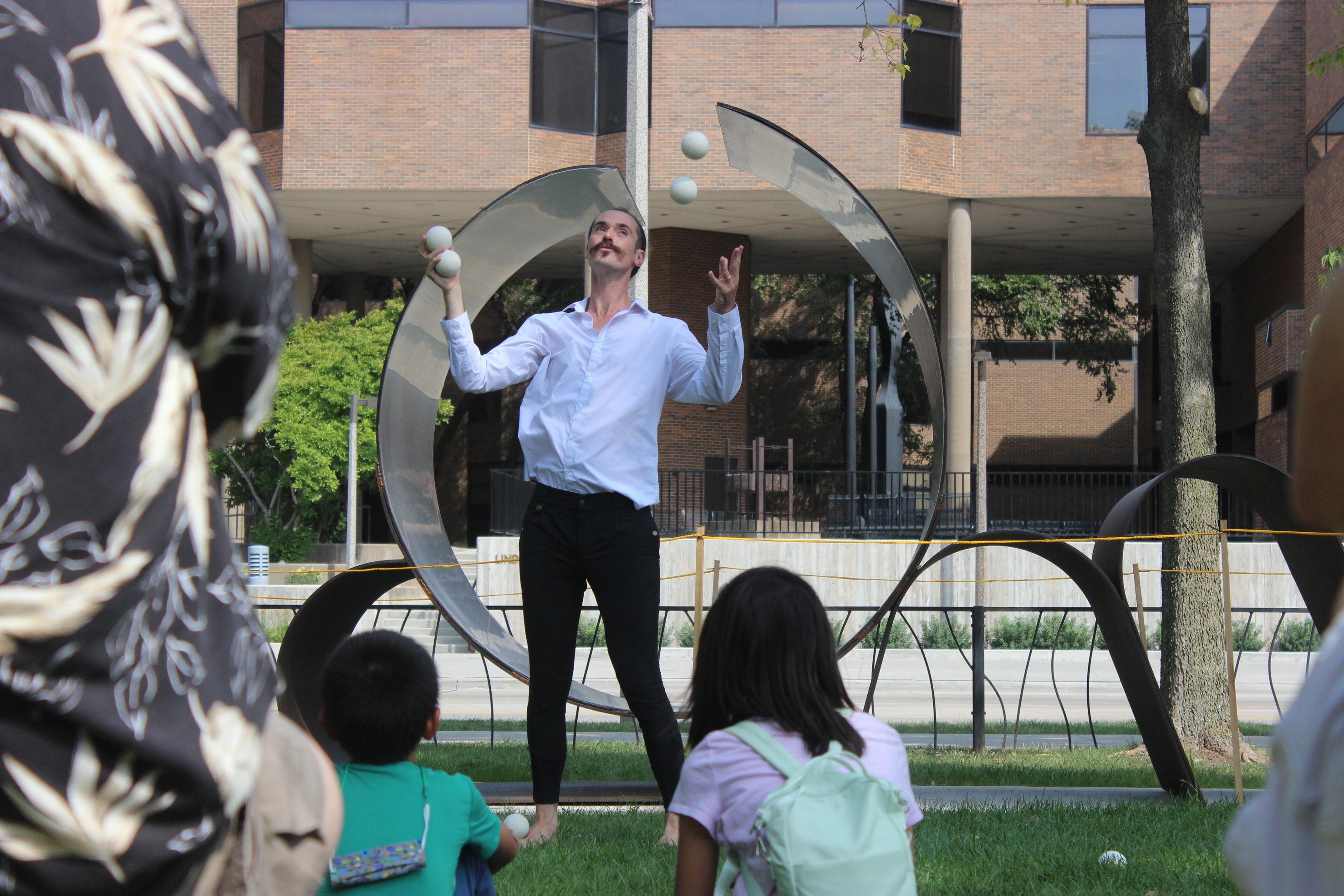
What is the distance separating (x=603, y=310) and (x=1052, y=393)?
38571 mm

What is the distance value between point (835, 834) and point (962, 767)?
573cm

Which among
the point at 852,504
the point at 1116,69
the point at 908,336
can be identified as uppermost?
the point at 1116,69

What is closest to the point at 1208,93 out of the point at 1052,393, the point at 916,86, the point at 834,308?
the point at 916,86

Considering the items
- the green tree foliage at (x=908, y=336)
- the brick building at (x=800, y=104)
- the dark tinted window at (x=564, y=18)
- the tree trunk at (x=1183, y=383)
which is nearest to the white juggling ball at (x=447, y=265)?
the tree trunk at (x=1183, y=383)

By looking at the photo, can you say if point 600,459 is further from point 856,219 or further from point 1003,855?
point 856,219

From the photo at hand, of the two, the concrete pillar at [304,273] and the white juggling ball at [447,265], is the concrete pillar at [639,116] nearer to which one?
the white juggling ball at [447,265]

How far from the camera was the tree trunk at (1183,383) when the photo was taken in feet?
26.3

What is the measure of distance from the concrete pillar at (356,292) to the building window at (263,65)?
762 cm

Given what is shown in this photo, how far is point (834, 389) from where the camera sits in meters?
38.9

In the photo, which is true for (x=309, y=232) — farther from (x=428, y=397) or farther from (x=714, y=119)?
(x=428, y=397)

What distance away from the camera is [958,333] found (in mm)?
25297

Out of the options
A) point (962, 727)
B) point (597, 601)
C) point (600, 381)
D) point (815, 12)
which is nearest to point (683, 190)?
point (600, 381)

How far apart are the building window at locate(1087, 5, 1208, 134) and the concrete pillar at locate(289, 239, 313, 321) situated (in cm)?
1695

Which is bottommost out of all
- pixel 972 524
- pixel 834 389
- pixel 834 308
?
pixel 972 524
